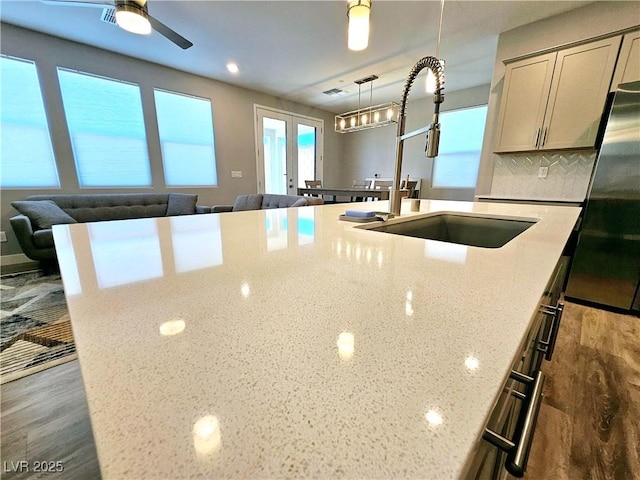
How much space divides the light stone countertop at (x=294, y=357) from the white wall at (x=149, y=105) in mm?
3835

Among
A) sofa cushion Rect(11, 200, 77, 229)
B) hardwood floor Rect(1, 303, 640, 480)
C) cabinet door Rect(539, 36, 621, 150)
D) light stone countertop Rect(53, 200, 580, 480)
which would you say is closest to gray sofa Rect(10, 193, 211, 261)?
sofa cushion Rect(11, 200, 77, 229)

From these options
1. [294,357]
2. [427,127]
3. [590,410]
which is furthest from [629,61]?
[294,357]

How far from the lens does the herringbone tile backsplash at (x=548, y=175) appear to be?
2557 millimetres

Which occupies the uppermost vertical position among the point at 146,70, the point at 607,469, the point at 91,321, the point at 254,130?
the point at 146,70

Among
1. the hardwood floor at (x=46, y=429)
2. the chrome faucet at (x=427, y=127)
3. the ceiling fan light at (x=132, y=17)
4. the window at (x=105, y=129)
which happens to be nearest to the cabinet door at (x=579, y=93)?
the chrome faucet at (x=427, y=127)

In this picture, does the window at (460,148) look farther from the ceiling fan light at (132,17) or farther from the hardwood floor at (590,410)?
the ceiling fan light at (132,17)

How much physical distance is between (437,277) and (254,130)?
499cm

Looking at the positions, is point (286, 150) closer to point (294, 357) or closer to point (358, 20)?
point (358, 20)

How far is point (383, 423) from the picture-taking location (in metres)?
0.18

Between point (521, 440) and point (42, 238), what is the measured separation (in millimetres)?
3672

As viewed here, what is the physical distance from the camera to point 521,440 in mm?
327

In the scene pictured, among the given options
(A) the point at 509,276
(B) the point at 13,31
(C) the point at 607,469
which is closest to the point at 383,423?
(A) the point at 509,276

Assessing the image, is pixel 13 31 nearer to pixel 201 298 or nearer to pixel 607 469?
pixel 201 298

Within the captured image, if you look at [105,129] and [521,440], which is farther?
[105,129]
